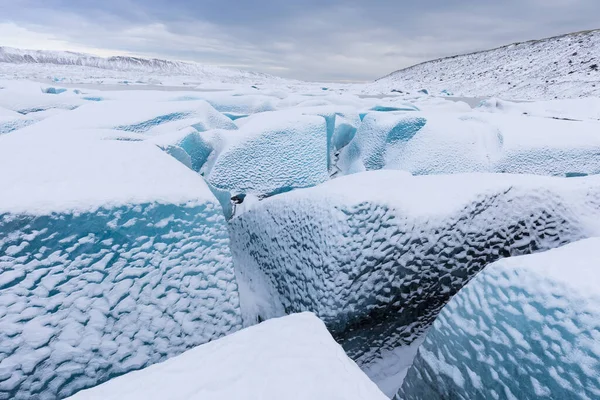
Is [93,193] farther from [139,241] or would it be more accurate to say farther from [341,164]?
[341,164]

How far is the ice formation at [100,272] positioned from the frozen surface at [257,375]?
0.24m

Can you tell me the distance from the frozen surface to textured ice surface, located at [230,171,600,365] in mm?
360

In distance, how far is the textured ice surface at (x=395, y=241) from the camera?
0.85 meters

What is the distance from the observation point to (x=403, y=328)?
3.05ft

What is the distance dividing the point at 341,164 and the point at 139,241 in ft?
5.74

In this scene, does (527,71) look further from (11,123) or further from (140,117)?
(11,123)

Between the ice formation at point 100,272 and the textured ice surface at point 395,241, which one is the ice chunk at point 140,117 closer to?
the ice formation at point 100,272

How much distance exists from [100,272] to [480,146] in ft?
5.82

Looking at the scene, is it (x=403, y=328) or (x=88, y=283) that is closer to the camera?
(x=88, y=283)

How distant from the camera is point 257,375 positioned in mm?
422

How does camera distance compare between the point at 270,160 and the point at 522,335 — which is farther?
the point at 270,160

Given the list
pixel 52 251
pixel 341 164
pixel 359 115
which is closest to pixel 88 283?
pixel 52 251

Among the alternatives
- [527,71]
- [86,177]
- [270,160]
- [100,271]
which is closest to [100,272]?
[100,271]

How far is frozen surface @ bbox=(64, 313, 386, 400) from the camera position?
0.40 m
